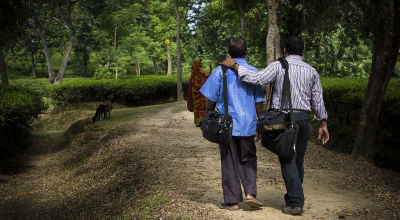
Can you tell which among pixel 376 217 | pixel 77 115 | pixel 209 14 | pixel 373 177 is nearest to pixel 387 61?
pixel 373 177

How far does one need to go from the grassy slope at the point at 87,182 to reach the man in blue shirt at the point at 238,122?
1128 mm

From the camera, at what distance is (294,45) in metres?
4.76

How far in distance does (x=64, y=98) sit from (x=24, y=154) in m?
10.3

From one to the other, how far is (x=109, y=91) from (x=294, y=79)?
21.7 meters

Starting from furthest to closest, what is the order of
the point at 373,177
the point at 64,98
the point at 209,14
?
the point at 209,14, the point at 64,98, the point at 373,177

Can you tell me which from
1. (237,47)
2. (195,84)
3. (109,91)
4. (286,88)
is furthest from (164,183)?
(109,91)

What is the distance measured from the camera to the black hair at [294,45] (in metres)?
4.76

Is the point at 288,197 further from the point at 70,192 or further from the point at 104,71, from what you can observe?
the point at 104,71

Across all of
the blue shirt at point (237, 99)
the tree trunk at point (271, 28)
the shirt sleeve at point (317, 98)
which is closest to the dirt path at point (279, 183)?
the blue shirt at point (237, 99)

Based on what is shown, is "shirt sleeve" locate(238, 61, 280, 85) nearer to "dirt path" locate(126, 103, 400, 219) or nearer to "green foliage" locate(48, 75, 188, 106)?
"dirt path" locate(126, 103, 400, 219)

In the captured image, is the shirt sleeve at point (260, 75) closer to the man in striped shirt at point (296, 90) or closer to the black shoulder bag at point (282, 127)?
the man in striped shirt at point (296, 90)

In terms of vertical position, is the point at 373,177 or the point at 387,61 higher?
the point at 387,61

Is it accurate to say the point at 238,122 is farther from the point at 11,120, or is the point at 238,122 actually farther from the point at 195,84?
the point at 11,120

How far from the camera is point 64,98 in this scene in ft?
79.6
